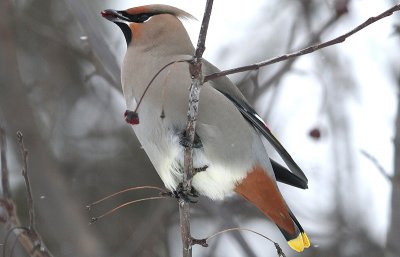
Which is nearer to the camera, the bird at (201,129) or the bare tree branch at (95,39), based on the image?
the bird at (201,129)

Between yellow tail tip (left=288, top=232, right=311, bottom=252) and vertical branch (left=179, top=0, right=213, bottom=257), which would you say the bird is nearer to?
yellow tail tip (left=288, top=232, right=311, bottom=252)

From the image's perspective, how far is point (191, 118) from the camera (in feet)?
10.8

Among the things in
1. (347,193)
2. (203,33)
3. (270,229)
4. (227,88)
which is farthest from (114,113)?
(203,33)

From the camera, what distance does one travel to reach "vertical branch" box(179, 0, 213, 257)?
2.72 m

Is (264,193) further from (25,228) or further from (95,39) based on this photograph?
(25,228)

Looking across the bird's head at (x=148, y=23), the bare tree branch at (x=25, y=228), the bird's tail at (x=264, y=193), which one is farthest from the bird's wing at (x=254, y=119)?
the bare tree branch at (x=25, y=228)

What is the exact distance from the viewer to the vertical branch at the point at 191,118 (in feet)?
8.92

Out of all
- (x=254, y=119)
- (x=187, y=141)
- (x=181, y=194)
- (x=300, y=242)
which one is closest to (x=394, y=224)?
(x=300, y=242)

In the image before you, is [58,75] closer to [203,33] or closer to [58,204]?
[58,204]

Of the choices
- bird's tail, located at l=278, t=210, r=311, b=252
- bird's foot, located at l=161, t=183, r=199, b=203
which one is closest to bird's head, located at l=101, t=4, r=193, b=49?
bird's foot, located at l=161, t=183, r=199, b=203

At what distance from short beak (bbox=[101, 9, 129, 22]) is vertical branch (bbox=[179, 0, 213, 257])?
44.9 inches

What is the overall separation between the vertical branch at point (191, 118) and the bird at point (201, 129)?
12 cm

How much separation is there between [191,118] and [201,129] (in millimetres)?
583

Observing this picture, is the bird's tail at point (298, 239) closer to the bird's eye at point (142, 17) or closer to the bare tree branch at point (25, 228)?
the bird's eye at point (142, 17)
